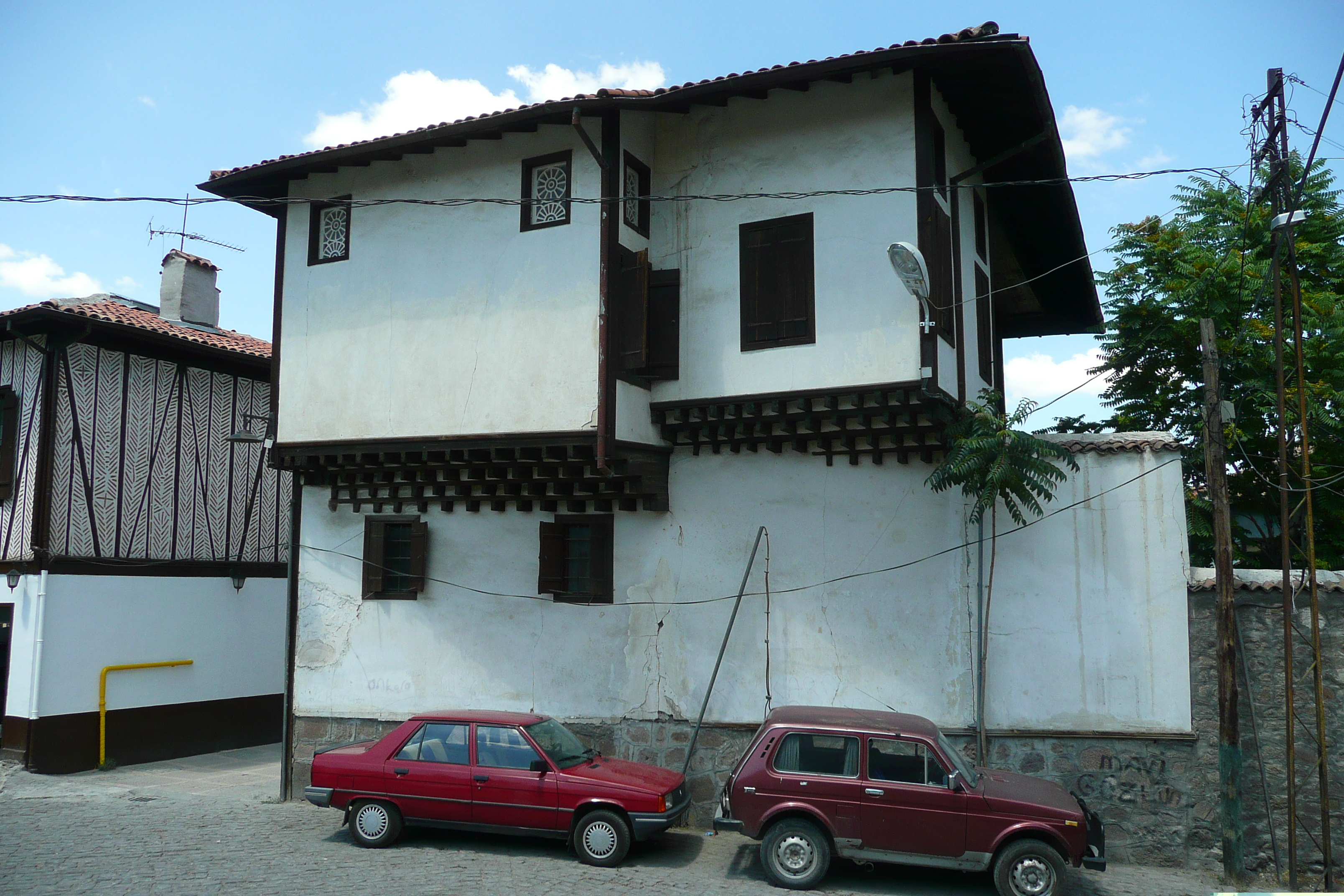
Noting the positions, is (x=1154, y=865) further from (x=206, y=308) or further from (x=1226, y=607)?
(x=206, y=308)

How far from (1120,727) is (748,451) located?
517 cm

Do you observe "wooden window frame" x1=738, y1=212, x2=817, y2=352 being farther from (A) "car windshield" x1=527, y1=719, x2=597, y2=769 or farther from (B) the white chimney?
(B) the white chimney

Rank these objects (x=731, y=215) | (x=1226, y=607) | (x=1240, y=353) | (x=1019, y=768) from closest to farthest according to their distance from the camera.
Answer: (x=1226, y=607) → (x=1019, y=768) → (x=731, y=215) → (x=1240, y=353)

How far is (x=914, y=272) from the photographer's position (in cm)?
979

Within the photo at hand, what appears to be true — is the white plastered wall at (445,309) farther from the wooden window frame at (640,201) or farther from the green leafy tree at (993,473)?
the green leafy tree at (993,473)

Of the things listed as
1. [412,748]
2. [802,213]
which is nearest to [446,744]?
[412,748]

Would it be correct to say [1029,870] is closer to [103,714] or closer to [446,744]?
[446,744]

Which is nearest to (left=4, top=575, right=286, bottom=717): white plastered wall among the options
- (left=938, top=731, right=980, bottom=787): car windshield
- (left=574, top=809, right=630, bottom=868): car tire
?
(left=574, top=809, right=630, bottom=868): car tire

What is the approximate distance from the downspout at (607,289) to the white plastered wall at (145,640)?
23.6ft

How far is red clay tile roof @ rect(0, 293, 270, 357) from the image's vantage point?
15625mm

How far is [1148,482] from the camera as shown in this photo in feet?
35.5

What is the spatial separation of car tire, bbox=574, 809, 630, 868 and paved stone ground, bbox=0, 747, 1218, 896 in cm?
16

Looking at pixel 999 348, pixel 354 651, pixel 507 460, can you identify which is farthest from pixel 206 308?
pixel 999 348

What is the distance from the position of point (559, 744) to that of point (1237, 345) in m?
12.3
